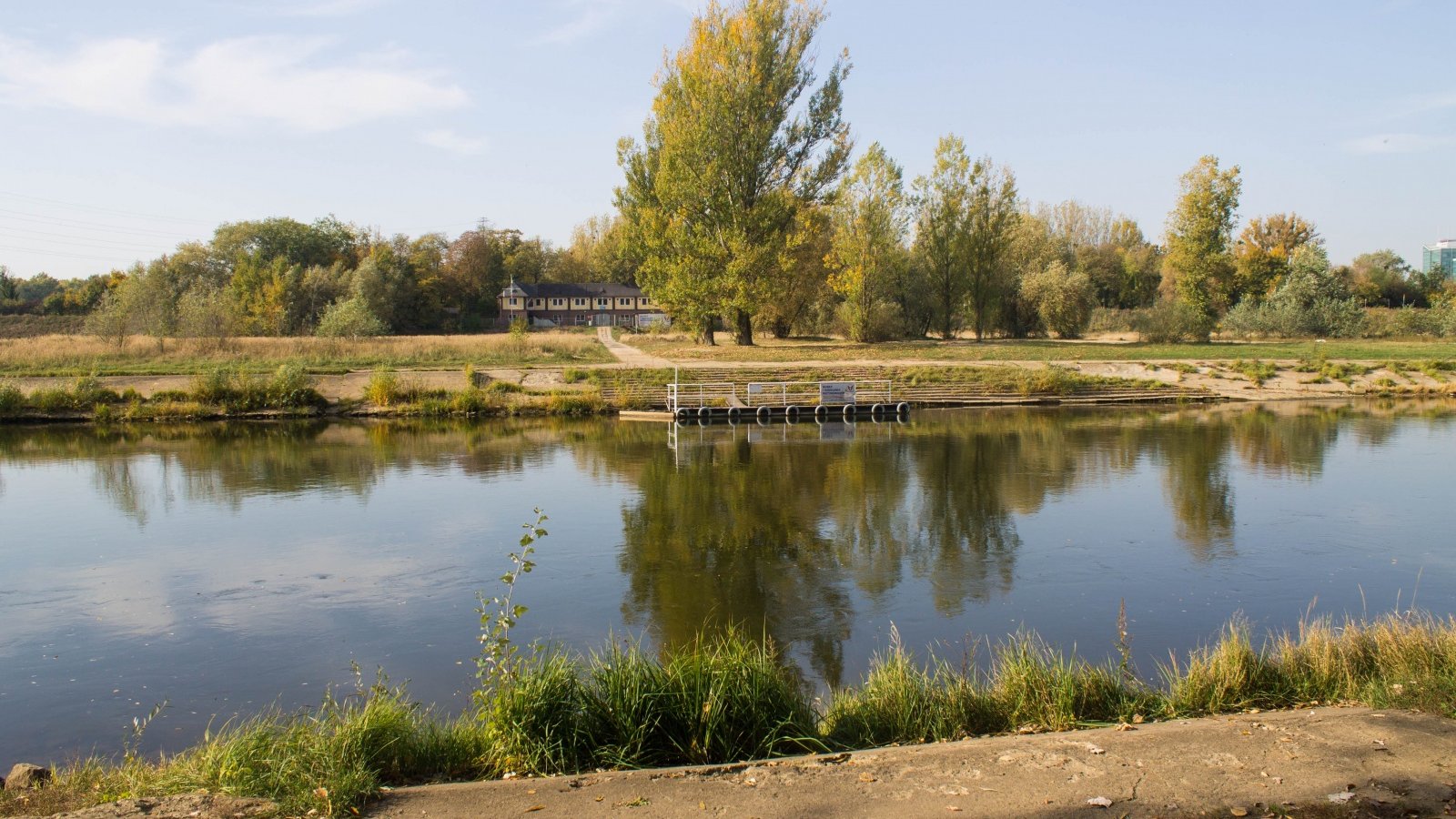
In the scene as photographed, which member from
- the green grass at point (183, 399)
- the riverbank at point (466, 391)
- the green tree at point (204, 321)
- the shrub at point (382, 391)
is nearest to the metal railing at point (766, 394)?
the riverbank at point (466, 391)

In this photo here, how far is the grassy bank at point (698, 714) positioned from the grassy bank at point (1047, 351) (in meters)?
33.3

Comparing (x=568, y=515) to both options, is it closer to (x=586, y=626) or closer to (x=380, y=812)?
(x=586, y=626)

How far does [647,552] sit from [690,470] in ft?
23.4

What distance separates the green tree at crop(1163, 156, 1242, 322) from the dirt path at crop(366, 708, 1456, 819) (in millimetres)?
50860

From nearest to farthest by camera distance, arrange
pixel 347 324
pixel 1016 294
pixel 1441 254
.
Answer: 1. pixel 347 324
2. pixel 1016 294
3. pixel 1441 254

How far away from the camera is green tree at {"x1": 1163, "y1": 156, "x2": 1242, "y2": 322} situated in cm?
5203

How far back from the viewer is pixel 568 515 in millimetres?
16031

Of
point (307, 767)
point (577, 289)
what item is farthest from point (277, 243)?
point (307, 767)

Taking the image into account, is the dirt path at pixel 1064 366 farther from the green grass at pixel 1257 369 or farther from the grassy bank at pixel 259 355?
the grassy bank at pixel 259 355

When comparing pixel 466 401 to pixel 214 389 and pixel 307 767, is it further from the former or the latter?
pixel 307 767

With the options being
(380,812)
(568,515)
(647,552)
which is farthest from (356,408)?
(380,812)

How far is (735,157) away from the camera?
40.3m

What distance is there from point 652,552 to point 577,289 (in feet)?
281

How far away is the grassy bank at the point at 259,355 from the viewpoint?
3603 centimetres
